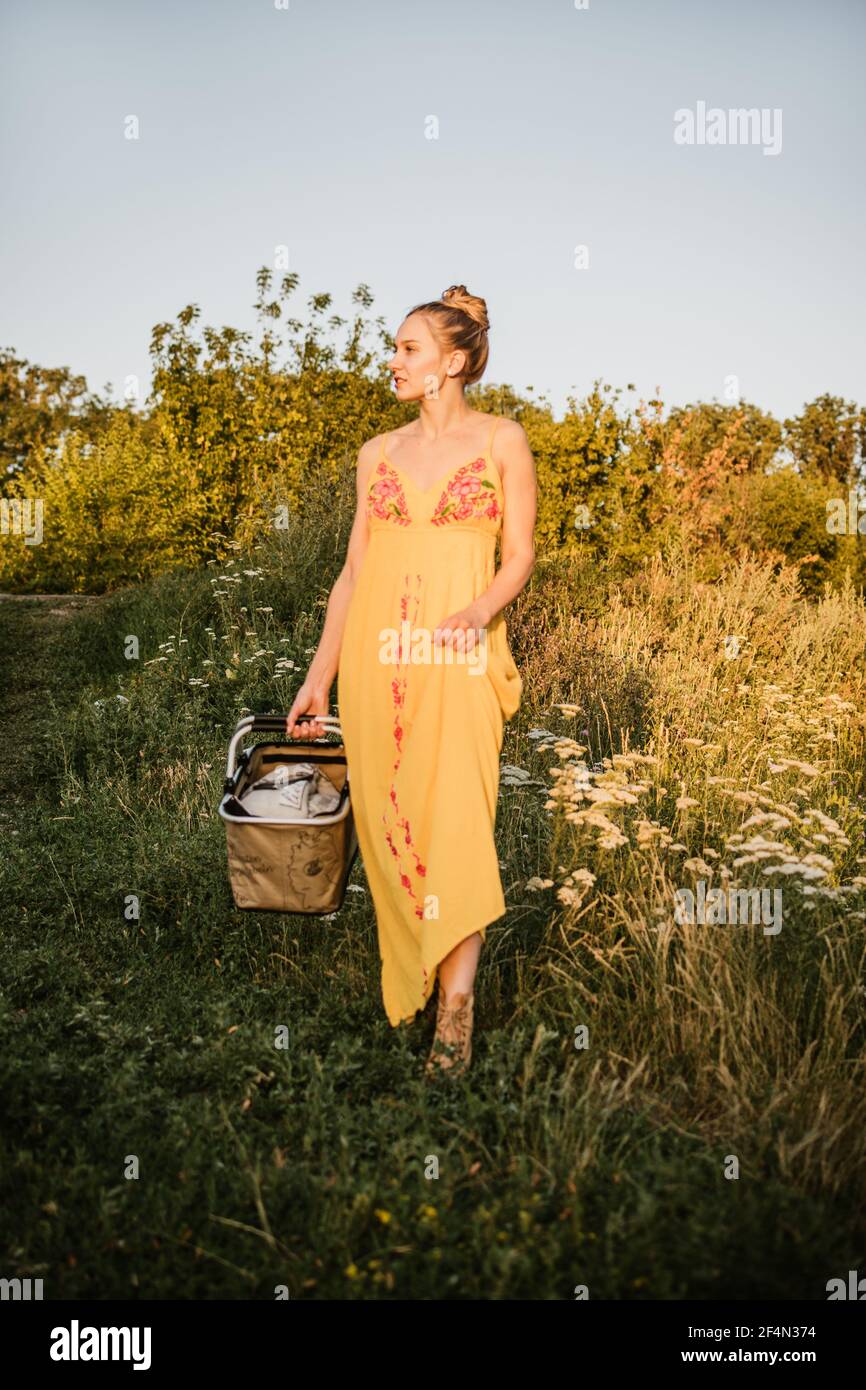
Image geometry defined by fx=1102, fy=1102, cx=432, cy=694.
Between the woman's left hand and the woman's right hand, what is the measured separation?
1.79ft

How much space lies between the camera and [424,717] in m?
3.14

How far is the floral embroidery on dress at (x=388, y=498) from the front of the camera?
3193mm

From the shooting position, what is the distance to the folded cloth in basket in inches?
125

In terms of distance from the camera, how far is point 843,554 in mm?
13461

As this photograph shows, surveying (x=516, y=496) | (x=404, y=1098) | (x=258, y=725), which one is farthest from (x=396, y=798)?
(x=516, y=496)

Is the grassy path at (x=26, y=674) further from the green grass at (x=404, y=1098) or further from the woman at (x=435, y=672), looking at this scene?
the woman at (x=435, y=672)

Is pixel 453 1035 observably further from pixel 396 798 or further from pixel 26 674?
pixel 26 674

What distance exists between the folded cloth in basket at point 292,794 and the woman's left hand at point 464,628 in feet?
2.04

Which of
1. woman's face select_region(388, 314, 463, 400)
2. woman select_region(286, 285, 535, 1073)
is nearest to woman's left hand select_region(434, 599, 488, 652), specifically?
woman select_region(286, 285, 535, 1073)

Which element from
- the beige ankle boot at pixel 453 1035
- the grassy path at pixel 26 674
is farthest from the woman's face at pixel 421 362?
the grassy path at pixel 26 674

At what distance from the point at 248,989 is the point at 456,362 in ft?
6.89

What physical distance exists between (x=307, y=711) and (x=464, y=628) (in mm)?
679
